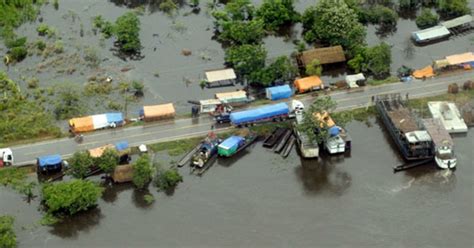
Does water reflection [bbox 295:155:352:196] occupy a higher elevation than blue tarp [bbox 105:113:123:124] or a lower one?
lower

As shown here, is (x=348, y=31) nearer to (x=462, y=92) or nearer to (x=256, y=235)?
(x=462, y=92)

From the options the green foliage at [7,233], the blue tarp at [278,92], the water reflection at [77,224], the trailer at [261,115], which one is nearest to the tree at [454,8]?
the blue tarp at [278,92]

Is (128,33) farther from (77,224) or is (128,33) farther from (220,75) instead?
(77,224)

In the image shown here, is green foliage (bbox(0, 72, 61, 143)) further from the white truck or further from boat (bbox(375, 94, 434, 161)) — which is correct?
boat (bbox(375, 94, 434, 161))

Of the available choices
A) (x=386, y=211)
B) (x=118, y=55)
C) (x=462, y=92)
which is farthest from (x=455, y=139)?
(x=118, y=55)

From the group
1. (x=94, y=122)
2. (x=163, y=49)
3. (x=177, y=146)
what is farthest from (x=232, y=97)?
(x=163, y=49)

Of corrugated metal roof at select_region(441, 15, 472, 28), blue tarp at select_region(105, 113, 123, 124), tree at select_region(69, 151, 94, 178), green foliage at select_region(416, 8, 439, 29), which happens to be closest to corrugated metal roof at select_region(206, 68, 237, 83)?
blue tarp at select_region(105, 113, 123, 124)
